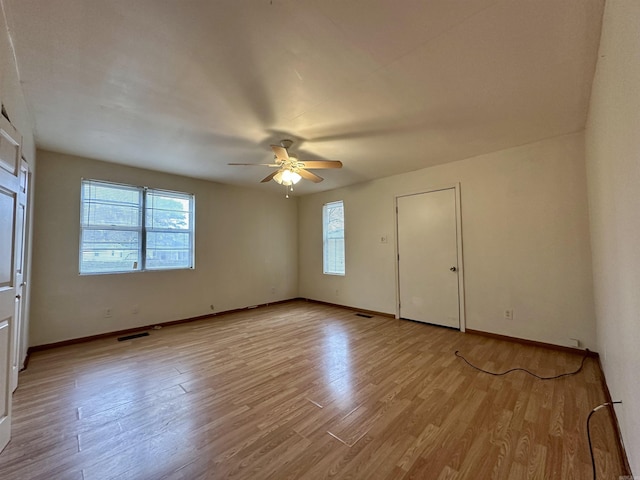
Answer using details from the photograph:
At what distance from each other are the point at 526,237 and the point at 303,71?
323 cm

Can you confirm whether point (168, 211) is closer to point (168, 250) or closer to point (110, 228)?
point (168, 250)

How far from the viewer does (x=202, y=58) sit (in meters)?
1.78

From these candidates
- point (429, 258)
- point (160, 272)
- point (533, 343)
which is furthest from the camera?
point (160, 272)

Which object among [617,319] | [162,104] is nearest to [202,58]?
[162,104]

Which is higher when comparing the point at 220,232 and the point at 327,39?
the point at 327,39

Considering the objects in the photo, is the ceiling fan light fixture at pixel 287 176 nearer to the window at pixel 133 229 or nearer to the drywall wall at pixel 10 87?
the drywall wall at pixel 10 87

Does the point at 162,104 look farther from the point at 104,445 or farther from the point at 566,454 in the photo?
the point at 566,454

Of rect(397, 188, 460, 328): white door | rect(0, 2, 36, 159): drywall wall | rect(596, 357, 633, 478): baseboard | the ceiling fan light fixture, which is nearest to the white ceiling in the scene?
rect(0, 2, 36, 159): drywall wall

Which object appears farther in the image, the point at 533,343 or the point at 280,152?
the point at 533,343

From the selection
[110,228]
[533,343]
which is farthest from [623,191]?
[110,228]

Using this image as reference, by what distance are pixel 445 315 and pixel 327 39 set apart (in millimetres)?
3795

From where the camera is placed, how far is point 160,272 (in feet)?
14.0

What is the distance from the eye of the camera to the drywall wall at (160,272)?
3.38 metres

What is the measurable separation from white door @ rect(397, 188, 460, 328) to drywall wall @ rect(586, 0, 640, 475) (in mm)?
2003
